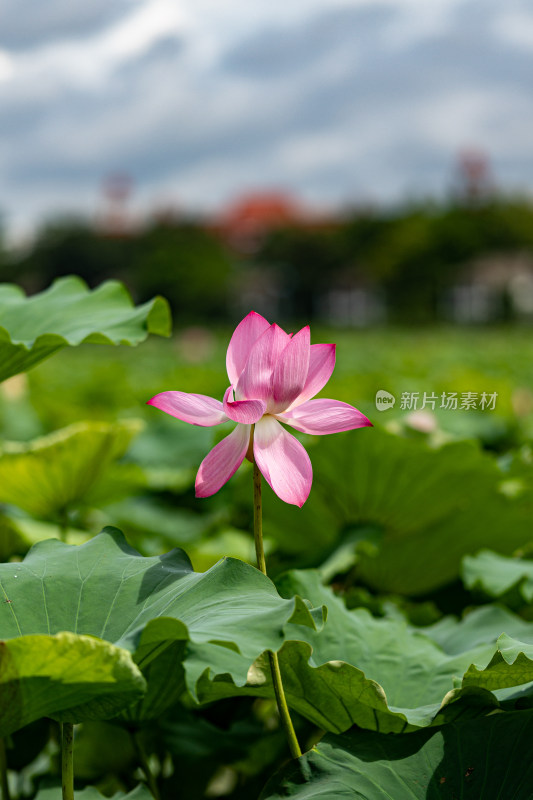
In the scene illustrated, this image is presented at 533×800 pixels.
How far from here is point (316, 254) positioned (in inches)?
1556

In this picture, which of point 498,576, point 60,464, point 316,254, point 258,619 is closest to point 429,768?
point 258,619

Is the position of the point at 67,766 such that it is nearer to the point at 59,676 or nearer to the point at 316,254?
the point at 59,676

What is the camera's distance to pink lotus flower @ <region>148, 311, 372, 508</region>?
0.61m

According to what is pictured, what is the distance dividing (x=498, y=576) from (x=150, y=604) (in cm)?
59

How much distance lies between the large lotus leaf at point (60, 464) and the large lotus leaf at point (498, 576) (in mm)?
621

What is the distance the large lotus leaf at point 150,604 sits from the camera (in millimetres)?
582

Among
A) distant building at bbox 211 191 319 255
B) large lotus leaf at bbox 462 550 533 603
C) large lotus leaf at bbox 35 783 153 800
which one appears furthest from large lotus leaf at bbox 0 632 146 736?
distant building at bbox 211 191 319 255

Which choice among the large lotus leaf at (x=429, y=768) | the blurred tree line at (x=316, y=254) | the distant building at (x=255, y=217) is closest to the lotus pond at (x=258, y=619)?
the large lotus leaf at (x=429, y=768)

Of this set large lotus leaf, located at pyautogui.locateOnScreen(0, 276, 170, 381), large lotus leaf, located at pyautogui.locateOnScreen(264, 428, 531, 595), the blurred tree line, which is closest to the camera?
large lotus leaf, located at pyautogui.locateOnScreen(0, 276, 170, 381)

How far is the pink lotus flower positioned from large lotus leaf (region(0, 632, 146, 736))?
131 mm

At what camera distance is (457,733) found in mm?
690

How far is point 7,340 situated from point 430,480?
27.6 inches

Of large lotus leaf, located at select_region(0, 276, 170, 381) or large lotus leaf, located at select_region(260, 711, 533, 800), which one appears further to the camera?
large lotus leaf, located at select_region(0, 276, 170, 381)

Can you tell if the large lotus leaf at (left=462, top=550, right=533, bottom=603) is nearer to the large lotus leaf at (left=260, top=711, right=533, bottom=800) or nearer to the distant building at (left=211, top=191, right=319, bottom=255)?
the large lotus leaf at (left=260, top=711, right=533, bottom=800)
